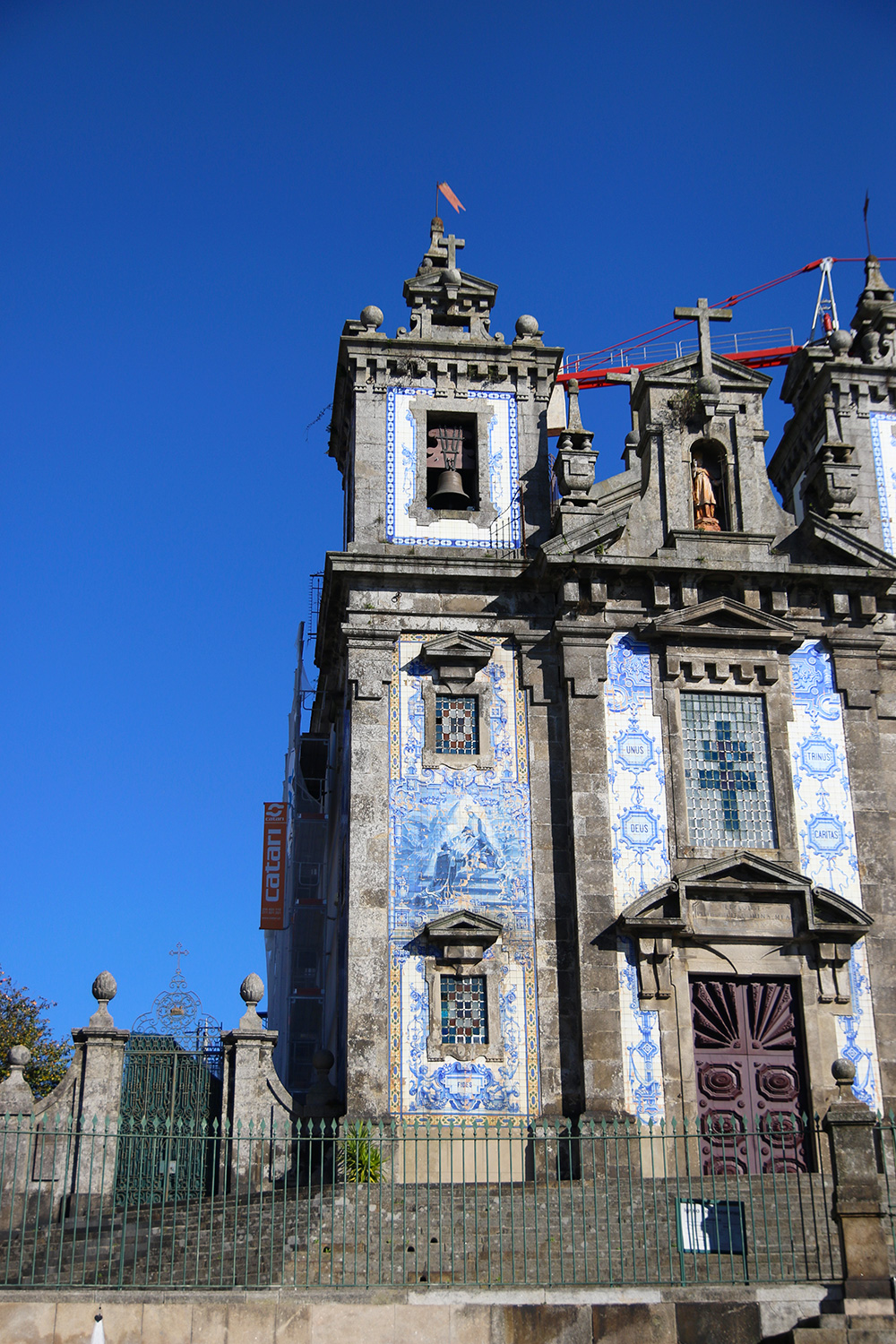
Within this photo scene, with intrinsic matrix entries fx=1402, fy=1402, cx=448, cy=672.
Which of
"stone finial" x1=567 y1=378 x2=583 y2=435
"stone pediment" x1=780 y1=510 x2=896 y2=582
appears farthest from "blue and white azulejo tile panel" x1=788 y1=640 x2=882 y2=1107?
"stone finial" x1=567 y1=378 x2=583 y2=435

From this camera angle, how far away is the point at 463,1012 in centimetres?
2045

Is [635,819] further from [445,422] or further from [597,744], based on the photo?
[445,422]

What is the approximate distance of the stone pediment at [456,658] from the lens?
22.1 meters

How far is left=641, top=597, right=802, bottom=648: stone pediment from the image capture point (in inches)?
877

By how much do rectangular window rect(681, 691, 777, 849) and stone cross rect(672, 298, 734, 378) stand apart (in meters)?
6.00

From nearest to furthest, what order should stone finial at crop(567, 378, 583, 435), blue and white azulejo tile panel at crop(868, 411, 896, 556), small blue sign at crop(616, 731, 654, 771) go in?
1. small blue sign at crop(616, 731, 654, 771)
2. stone finial at crop(567, 378, 583, 435)
3. blue and white azulejo tile panel at crop(868, 411, 896, 556)

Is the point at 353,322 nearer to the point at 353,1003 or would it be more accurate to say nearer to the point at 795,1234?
the point at 353,1003

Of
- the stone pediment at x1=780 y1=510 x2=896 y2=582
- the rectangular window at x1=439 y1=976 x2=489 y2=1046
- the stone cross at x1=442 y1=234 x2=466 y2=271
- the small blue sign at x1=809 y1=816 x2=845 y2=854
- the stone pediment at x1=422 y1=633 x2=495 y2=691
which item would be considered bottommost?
the rectangular window at x1=439 y1=976 x2=489 y2=1046

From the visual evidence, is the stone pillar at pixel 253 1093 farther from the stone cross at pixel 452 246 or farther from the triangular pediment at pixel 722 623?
the stone cross at pixel 452 246

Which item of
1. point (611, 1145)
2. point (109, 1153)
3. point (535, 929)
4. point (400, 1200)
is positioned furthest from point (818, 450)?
point (109, 1153)

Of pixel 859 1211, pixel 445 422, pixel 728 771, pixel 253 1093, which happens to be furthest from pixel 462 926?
pixel 445 422

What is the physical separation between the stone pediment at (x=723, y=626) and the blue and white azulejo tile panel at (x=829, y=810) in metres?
0.58

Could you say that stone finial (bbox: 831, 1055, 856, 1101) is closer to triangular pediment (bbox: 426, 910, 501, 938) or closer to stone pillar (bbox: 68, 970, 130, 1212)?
triangular pediment (bbox: 426, 910, 501, 938)

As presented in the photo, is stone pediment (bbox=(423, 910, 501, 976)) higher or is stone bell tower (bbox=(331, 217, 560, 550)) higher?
stone bell tower (bbox=(331, 217, 560, 550))
